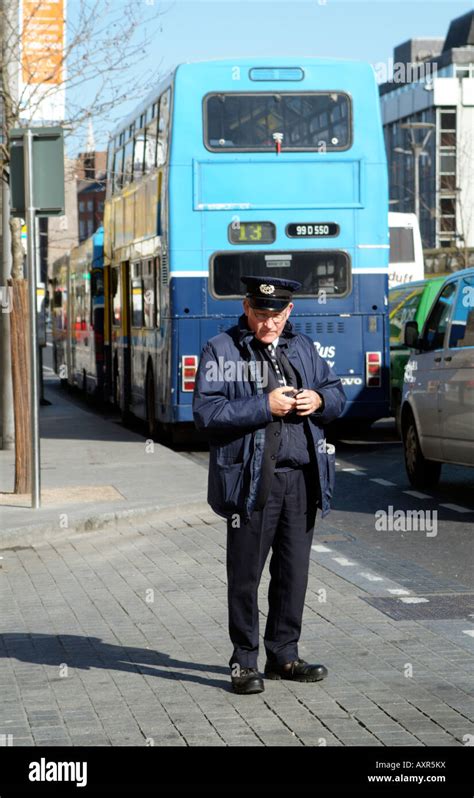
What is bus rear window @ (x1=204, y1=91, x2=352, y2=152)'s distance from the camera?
18.9 metres

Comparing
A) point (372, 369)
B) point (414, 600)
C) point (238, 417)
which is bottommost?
point (414, 600)

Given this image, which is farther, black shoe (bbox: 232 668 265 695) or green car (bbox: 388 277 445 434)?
green car (bbox: 388 277 445 434)

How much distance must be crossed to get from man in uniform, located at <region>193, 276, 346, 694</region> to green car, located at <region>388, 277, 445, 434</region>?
1338cm

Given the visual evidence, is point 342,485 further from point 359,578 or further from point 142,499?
point 359,578

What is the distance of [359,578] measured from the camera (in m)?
9.96

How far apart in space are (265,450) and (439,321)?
819 cm

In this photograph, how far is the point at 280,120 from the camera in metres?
19.0

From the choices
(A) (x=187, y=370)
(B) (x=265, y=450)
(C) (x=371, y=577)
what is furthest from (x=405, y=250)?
(B) (x=265, y=450)

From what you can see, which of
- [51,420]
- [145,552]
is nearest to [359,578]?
[145,552]

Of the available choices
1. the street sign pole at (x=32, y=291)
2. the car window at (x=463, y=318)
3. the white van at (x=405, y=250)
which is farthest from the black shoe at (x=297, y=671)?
the white van at (x=405, y=250)

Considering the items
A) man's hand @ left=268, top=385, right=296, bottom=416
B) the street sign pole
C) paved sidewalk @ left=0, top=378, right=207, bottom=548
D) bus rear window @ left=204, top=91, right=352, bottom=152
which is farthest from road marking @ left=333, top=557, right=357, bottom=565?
bus rear window @ left=204, top=91, right=352, bottom=152

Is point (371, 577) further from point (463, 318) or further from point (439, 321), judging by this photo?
point (439, 321)

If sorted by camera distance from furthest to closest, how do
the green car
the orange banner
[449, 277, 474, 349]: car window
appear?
1. the green car
2. the orange banner
3. [449, 277, 474, 349]: car window
